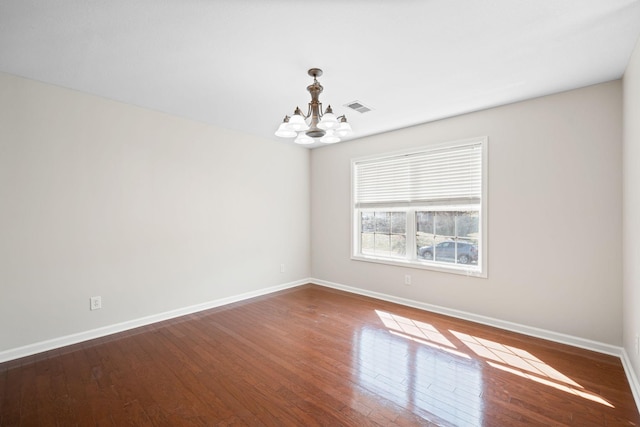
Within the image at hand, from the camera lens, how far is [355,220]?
4793 millimetres

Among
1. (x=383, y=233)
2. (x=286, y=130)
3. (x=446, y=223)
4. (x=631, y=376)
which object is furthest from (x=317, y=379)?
(x=383, y=233)

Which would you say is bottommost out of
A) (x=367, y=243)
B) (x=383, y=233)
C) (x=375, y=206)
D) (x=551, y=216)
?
(x=367, y=243)

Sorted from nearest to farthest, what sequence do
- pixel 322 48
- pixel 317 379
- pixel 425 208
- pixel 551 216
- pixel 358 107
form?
pixel 322 48
pixel 317 379
pixel 551 216
pixel 358 107
pixel 425 208

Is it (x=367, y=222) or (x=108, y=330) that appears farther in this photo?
(x=367, y=222)

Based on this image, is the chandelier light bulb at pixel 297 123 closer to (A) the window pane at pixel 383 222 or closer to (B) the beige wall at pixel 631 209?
(B) the beige wall at pixel 631 209

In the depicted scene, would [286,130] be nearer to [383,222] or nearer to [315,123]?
[315,123]

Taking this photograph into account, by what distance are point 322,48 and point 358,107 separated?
1.25 m

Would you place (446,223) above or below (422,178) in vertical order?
below

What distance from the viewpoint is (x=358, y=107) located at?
3.37 m

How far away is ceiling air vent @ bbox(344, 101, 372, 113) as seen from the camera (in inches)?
128

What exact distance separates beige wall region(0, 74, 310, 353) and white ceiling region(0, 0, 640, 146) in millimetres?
432

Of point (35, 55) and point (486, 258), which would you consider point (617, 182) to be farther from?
point (35, 55)

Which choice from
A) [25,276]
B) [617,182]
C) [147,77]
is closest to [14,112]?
→ [147,77]

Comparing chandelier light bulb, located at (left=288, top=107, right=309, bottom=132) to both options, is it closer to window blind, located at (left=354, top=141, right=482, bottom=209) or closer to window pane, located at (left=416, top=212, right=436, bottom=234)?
window blind, located at (left=354, top=141, right=482, bottom=209)
